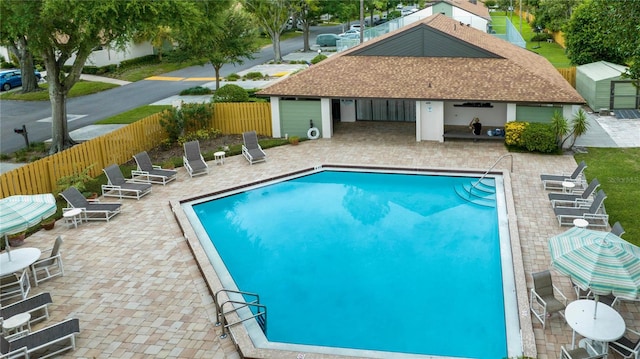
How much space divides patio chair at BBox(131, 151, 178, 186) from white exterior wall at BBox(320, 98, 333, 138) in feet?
25.4

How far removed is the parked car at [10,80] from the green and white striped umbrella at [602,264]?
45760 mm

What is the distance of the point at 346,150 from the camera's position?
2586cm

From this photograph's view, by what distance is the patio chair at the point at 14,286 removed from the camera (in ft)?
46.4

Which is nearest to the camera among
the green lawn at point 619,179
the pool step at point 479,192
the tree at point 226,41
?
the green lawn at point 619,179

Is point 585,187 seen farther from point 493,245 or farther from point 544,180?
point 493,245

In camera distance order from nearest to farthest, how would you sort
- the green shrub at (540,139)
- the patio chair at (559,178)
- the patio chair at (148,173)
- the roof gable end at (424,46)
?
the patio chair at (559,178), the patio chair at (148,173), the green shrub at (540,139), the roof gable end at (424,46)

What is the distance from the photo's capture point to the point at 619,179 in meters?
21.1

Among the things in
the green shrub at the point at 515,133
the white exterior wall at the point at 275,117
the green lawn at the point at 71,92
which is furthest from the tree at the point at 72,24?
the green lawn at the point at 71,92

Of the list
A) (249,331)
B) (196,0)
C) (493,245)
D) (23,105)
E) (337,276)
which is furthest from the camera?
(23,105)

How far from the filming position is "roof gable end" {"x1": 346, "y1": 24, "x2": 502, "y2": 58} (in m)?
27.5

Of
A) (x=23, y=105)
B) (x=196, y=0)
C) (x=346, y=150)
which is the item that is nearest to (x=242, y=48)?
(x=196, y=0)

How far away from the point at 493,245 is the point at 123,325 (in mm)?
10300

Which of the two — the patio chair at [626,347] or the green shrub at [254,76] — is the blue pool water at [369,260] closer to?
the patio chair at [626,347]

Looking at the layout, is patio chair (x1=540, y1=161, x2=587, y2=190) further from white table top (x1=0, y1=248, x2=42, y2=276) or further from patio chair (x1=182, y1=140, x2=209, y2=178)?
white table top (x1=0, y1=248, x2=42, y2=276)
